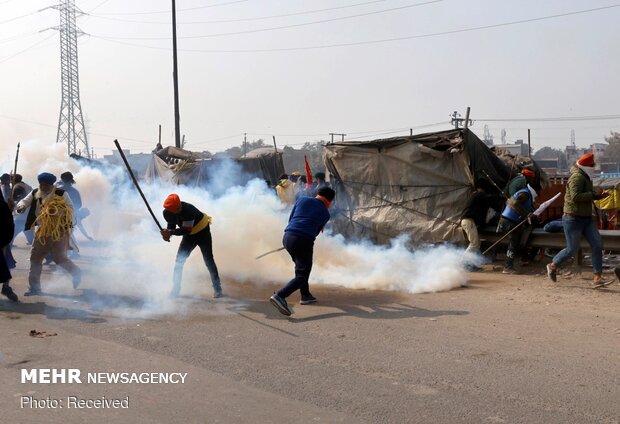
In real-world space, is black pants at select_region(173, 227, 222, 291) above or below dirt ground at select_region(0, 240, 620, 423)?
above

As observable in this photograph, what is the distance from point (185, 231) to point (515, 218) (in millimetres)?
5375

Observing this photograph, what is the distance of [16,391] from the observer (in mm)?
4410

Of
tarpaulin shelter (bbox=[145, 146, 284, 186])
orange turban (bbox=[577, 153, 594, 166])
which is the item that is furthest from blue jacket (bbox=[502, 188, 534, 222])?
tarpaulin shelter (bbox=[145, 146, 284, 186])

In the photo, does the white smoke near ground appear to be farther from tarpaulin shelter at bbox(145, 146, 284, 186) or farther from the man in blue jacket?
tarpaulin shelter at bbox(145, 146, 284, 186)

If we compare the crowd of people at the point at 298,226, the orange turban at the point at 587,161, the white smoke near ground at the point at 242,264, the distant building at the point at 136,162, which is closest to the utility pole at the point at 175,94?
the distant building at the point at 136,162

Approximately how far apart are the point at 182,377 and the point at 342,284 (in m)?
4.21

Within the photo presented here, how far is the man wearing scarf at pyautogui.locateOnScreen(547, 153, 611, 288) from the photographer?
780 cm

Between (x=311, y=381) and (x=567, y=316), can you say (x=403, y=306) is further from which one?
(x=311, y=381)

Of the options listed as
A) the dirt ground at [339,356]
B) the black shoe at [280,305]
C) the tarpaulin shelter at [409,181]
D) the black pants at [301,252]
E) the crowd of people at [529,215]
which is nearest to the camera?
the dirt ground at [339,356]

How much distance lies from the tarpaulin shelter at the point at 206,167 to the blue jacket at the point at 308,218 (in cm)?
1296

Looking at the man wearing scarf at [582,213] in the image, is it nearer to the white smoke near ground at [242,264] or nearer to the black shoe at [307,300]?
the white smoke near ground at [242,264]

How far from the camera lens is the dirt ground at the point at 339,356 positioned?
4020 mm

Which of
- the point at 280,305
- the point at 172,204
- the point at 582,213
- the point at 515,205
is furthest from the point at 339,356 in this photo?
the point at 515,205

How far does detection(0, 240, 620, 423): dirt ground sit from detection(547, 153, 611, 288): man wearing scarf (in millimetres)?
512
